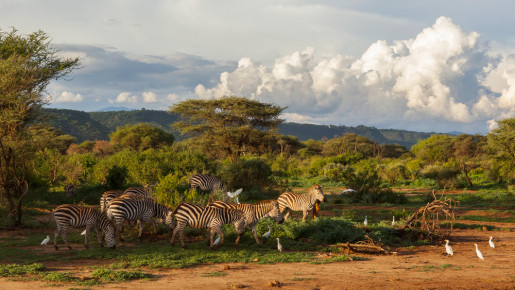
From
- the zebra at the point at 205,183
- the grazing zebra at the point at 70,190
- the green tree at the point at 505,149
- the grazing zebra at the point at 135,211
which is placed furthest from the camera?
the green tree at the point at 505,149

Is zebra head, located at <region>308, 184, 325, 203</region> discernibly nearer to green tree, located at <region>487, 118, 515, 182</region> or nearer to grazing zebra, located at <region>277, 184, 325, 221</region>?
grazing zebra, located at <region>277, 184, 325, 221</region>

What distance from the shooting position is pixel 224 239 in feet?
38.3

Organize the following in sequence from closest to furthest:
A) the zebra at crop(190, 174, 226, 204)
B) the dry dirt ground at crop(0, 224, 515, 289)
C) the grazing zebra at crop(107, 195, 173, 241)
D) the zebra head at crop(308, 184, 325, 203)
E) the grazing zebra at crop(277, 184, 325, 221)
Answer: the dry dirt ground at crop(0, 224, 515, 289)
the grazing zebra at crop(107, 195, 173, 241)
the zebra head at crop(308, 184, 325, 203)
the grazing zebra at crop(277, 184, 325, 221)
the zebra at crop(190, 174, 226, 204)

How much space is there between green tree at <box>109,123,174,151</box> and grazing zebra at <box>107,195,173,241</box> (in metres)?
40.0

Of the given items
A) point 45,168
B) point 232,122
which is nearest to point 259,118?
point 232,122

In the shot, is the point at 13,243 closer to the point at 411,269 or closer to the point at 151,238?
the point at 151,238

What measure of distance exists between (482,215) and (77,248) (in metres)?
14.5

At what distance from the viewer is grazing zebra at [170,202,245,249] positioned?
10.9 metres

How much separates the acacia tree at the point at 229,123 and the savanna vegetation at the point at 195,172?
0.25ft

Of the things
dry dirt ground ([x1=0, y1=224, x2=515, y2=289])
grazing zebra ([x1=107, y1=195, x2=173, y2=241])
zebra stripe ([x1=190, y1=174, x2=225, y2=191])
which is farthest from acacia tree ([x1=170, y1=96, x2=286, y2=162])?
dry dirt ground ([x1=0, y1=224, x2=515, y2=289])

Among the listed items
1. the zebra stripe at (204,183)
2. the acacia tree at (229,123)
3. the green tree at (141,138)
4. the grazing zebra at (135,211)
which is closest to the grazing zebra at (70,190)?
the zebra stripe at (204,183)

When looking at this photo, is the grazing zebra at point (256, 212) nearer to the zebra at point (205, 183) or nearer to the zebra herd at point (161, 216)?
the zebra herd at point (161, 216)

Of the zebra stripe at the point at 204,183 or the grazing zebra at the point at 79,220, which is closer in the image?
the grazing zebra at the point at 79,220

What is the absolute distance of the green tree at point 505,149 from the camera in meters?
27.0
